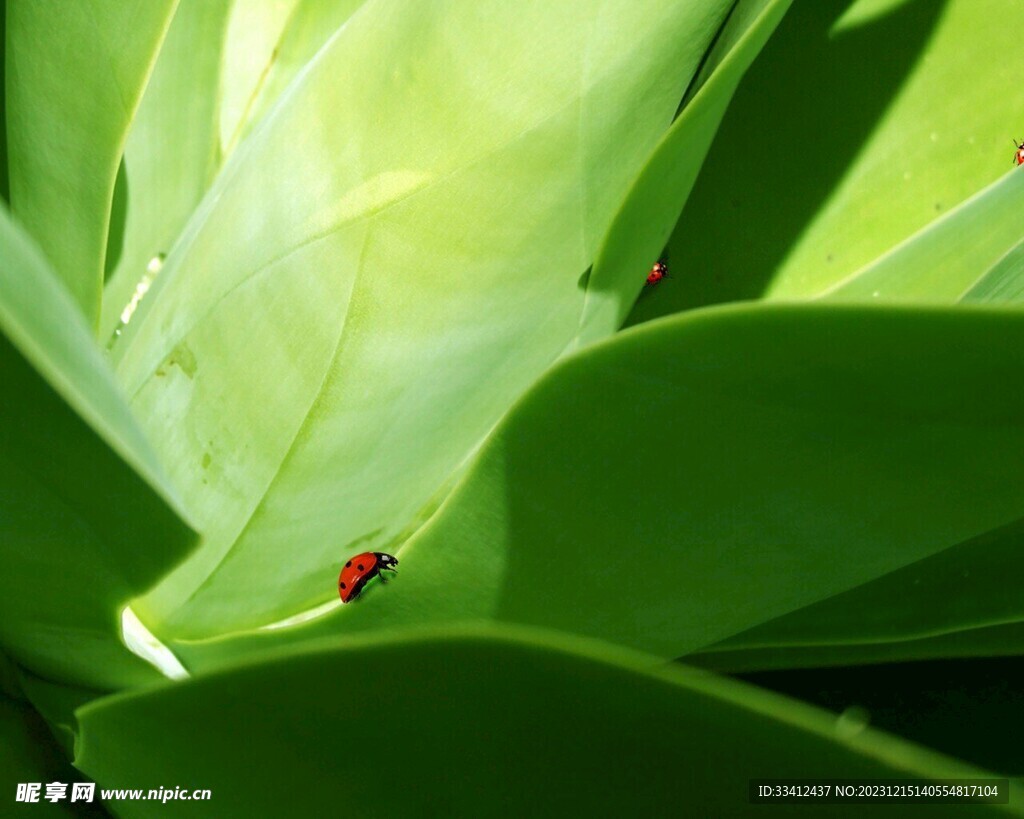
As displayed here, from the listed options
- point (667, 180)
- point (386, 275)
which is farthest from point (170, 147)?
point (667, 180)

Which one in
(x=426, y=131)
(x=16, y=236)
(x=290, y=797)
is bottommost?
(x=290, y=797)

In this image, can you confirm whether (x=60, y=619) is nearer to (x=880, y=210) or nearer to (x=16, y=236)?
(x=16, y=236)

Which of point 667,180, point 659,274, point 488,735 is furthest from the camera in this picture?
point 659,274

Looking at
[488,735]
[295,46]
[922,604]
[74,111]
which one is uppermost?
[295,46]

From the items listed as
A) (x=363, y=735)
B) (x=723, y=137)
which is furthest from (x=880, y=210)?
(x=363, y=735)

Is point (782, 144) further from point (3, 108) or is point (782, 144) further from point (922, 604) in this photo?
point (3, 108)

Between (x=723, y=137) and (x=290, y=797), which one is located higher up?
(x=723, y=137)

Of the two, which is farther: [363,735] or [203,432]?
[203,432]
